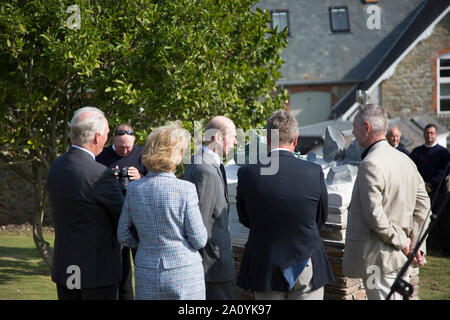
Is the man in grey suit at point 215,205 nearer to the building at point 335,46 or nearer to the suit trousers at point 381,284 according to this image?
the suit trousers at point 381,284

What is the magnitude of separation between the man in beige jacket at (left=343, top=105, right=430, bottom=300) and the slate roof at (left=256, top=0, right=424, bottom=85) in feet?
63.8

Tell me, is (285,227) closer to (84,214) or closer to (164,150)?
(164,150)

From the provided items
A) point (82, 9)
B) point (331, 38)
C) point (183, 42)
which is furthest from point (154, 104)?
point (331, 38)

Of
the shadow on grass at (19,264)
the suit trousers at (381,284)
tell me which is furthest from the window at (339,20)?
the suit trousers at (381,284)

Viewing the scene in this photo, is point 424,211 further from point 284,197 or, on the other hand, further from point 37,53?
point 37,53

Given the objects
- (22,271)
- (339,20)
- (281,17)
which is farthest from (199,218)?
(339,20)

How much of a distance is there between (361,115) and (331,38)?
21.1 m

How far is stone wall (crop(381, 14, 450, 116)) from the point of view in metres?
18.9

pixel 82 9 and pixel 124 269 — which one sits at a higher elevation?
pixel 82 9

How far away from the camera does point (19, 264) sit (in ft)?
31.9

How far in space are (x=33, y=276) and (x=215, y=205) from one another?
578 cm

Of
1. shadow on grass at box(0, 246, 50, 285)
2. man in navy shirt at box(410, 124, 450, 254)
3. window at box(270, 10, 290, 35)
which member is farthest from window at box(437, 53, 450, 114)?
shadow on grass at box(0, 246, 50, 285)

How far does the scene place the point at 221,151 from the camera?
13.8 feet

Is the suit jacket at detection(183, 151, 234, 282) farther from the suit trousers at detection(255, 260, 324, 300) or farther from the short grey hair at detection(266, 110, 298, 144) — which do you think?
the short grey hair at detection(266, 110, 298, 144)
